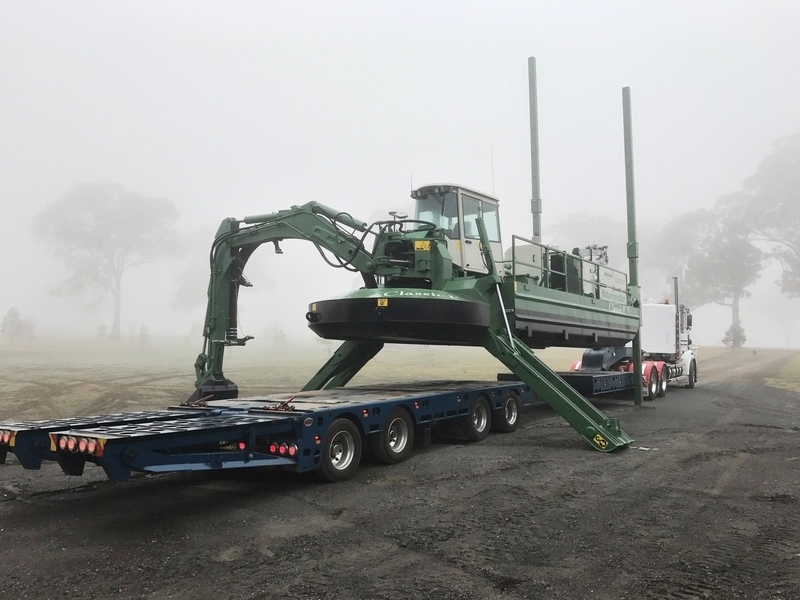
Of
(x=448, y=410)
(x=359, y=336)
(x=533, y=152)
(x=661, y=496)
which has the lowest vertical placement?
(x=661, y=496)

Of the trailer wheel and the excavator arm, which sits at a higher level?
the excavator arm

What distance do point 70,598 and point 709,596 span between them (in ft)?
15.0

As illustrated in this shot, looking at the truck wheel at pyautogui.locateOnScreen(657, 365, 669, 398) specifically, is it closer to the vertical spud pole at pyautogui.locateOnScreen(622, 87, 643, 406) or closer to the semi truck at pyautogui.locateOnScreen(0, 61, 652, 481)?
the vertical spud pole at pyautogui.locateOnScreen(622, 87, 643, 406)

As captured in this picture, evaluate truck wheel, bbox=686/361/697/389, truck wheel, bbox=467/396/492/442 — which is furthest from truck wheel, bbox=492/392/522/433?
truck wheel, bbox=686/361/697/389

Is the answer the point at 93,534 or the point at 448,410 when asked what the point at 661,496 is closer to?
the point at 448,410

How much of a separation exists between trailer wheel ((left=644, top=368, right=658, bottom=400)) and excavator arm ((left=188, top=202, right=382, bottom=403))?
450 inches

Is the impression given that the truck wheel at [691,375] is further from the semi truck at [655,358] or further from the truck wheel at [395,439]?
the truck wheel at [395,439]

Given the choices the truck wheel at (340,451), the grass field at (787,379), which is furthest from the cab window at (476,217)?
the grass field at (787,379)

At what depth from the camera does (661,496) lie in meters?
7.36

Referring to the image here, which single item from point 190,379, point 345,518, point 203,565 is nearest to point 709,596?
point 345,518

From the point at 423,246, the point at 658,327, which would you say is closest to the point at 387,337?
the point at 423,246

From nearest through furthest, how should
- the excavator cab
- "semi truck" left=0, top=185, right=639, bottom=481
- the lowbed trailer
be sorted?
1. the lowbed trailer
2. "semi truck" left=0, top=185, right=639, bottom=481
3. the excavator cab

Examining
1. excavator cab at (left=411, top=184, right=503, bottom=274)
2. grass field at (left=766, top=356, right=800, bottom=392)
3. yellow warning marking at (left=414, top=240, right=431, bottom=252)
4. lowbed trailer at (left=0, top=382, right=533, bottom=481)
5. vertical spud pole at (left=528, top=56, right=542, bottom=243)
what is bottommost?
grass field at (left=766, top=356, right=800, bottom=392)

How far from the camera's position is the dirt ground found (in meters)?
4.79
